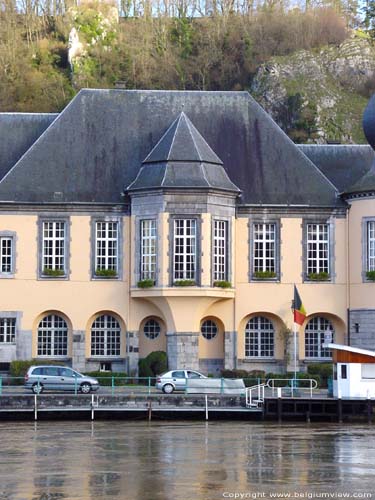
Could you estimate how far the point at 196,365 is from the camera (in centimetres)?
5562

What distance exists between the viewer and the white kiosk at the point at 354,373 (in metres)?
48.6

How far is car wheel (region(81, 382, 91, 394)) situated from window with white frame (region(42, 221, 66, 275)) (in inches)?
302

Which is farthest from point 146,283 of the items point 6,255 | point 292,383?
point 292,383

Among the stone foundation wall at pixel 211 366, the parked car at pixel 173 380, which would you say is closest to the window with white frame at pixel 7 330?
the stone foundation wall at pixel 211 366

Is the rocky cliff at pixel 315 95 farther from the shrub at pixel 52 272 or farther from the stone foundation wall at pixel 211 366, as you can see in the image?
the shrub at pixel 52 272

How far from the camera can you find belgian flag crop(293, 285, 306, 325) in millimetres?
55406

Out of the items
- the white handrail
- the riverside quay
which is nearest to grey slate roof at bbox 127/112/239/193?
the riverside quay

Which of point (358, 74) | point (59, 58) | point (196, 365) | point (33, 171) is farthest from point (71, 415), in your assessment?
point (59, 58)

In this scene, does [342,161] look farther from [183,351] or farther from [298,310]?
[183,351]

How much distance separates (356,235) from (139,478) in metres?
27.4

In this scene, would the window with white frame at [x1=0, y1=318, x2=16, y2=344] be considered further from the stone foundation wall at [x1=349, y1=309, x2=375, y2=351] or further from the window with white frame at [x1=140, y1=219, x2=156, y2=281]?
the stone foundation wall at [x1=349, y1=309, x2=375, y2=351]

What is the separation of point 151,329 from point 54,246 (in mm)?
5353

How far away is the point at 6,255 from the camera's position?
186ft

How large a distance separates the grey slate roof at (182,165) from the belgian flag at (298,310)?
522 cm
